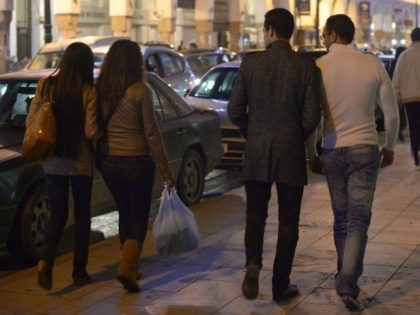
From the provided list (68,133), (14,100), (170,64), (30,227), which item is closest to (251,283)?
(68,133)

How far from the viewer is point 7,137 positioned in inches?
339

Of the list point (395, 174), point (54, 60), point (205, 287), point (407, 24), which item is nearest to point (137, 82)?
point (205, 287)

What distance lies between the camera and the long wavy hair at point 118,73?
6.98 meters

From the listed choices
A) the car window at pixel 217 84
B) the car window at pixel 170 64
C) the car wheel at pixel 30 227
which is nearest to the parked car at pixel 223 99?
the car window at pixel 217 84

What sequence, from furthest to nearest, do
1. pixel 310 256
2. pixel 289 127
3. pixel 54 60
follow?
pixel 54 60
pixel 310 256
pixel 289 127

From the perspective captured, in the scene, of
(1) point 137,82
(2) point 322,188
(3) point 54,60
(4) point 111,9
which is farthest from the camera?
(4) point 111,9

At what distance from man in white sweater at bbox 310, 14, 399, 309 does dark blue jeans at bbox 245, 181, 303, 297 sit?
0.93 ft

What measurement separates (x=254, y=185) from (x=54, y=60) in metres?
15.0

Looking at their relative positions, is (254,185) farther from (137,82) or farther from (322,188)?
(322,188)

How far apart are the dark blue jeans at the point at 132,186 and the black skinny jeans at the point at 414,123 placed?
6.45 meters

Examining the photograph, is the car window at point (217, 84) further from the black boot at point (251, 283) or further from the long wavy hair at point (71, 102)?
the black boot at point (251, 283)

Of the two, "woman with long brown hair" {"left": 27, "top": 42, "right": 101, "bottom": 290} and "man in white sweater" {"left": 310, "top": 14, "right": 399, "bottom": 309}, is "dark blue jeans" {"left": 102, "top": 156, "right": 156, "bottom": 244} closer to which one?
"woman with long brown hair" {"left": 27, "top": 42, "right": 101, "bottom": 290}

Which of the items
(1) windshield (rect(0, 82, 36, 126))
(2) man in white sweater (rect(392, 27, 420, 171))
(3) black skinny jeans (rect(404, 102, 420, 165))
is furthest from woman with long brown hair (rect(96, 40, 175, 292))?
(3) black skinny jeans (rect(404, 102, 420, 165))

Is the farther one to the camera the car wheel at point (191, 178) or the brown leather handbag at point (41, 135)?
the car wheel at point (191, 178)
